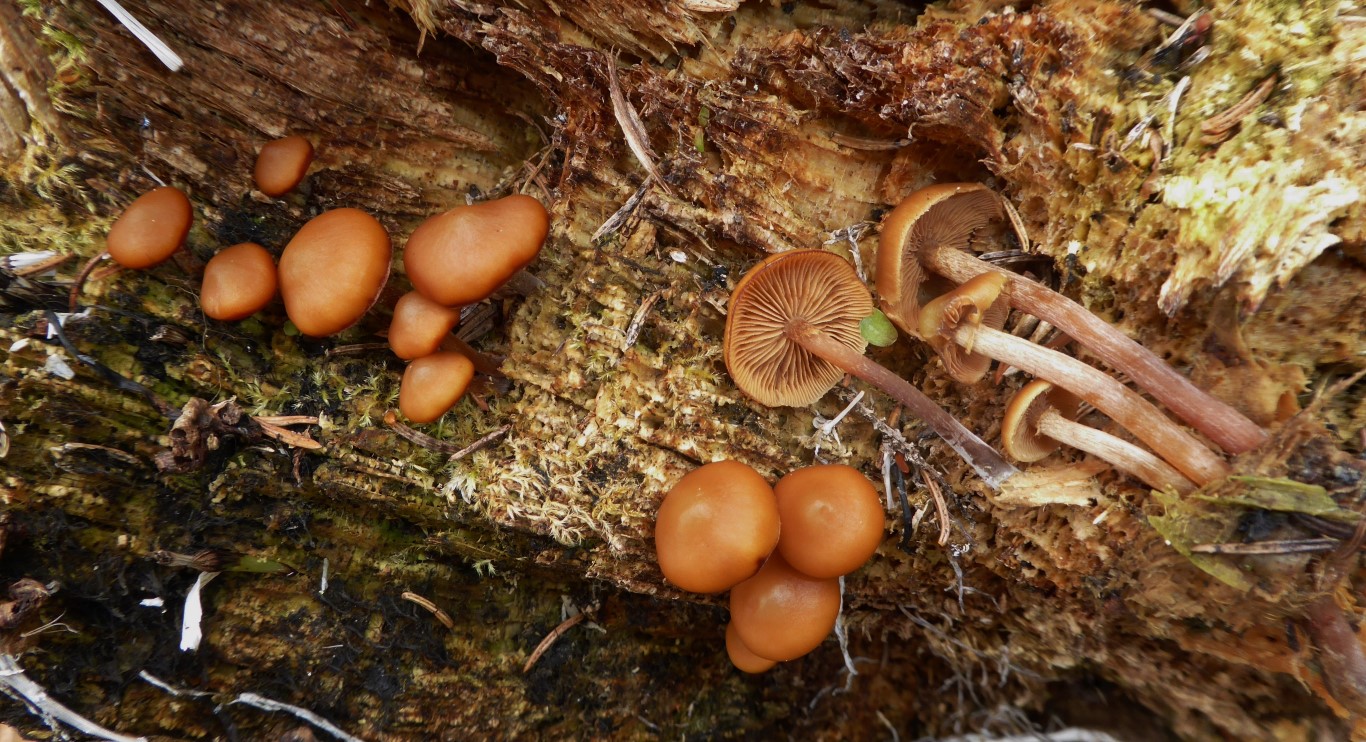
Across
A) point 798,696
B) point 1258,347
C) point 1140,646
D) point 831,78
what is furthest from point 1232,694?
point 831,78

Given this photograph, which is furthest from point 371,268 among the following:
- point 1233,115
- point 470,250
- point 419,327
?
point 1233,115

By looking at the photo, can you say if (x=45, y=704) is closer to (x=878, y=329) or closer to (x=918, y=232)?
(x=878, y=329)

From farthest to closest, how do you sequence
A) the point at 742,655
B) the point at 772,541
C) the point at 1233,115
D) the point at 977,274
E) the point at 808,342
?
the point at 742,655
the point at 808,342
the point at 977,274
the point at 772,541
the point at 1233,115

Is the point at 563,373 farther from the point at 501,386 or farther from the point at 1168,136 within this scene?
the point at 1168,136

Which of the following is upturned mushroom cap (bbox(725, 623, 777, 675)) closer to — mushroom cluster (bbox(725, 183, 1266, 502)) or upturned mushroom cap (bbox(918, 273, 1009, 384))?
mushroom cluster (bbox(725, 183, 1266, 502))

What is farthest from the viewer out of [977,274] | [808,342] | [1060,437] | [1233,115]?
[808,342]

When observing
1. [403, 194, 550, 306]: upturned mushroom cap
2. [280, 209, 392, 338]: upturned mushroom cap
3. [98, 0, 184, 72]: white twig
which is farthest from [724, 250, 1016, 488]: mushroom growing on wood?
[98, 0, 184, 72]: white twig

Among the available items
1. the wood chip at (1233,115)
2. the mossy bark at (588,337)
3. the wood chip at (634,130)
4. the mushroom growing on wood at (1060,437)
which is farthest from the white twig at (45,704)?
the wood chip at (1233,115)
